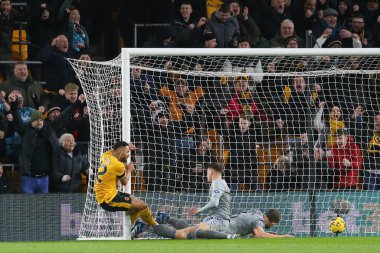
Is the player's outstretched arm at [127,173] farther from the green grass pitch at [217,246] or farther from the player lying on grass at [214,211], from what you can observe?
the green grass pitch at [217,246]

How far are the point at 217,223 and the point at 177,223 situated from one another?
0.57 m

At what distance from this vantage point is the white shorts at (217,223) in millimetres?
17188

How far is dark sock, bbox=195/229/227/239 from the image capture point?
647 inches

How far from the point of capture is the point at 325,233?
18.5 meters

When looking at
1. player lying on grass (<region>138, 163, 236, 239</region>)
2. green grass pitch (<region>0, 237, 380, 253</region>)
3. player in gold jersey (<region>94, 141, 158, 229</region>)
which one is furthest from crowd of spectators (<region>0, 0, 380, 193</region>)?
green grass pitch (<region>0, 237, 380, 253</region>)

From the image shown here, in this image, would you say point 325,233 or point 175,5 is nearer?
point 325,233

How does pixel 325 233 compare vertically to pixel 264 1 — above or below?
below

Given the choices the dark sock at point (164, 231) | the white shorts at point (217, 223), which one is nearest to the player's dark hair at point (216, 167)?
the white shorts at point (217, 223)

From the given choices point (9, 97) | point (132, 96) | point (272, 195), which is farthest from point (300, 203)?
point (9, 97)

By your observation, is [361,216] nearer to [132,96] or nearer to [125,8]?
[132,96]

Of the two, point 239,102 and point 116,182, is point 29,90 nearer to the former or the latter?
point 239,102

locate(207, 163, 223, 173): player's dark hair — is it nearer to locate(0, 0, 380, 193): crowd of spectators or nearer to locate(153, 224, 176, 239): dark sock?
locate(153, 224, 176, 239): dark sock

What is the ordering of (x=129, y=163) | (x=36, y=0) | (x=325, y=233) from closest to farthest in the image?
(x=129, y=163), (x=325, y=233), (x=36, y=0)

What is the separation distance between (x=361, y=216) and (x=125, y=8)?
20.1ft
